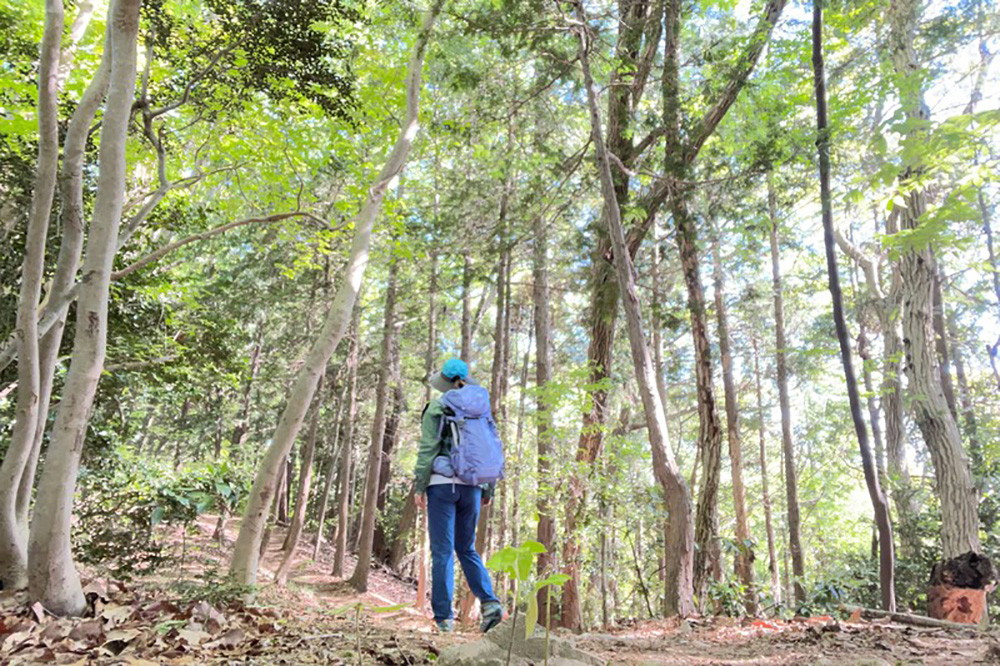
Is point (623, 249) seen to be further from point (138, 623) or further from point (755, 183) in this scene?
point (138, 623)

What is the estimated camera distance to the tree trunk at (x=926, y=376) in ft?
24.6

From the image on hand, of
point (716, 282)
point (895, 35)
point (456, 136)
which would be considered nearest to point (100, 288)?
point (456, 136)

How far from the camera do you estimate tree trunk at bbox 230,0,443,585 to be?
456 cm

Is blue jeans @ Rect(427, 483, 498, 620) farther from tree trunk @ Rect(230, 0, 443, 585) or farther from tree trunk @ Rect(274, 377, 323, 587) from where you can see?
tree trunk @ Rect(274, 377, 323, 587)

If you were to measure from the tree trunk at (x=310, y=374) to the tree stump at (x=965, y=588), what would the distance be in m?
6.29

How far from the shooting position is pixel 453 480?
3.98 metres

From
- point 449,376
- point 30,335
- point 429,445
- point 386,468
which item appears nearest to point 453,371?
point 449,376

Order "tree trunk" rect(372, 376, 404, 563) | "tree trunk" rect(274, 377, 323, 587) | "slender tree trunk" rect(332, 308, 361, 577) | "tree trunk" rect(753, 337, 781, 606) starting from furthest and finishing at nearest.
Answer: "tree trunk" rect(372, 376, 404, 563) < "tree trunk" rect(753, 337, 781, 606) < "slender tree trunk" rect(332, 308, 361, 577) < "tree trunk" rect(274, 377, 323, 587)

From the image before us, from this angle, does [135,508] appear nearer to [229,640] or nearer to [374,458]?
[229,640]

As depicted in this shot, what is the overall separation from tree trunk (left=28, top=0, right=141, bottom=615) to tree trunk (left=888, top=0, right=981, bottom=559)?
864 centimetres

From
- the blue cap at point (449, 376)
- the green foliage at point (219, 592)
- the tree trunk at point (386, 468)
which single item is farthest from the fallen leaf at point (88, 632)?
the tree trunk at point (386, 468)

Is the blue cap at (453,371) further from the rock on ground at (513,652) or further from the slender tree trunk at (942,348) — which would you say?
the slender tree trunk at (942,348)

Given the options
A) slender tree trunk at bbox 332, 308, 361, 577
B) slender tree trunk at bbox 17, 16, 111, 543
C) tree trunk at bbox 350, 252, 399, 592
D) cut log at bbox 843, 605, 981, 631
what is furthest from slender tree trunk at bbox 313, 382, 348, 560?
cut log at bbox 843, 605, 981, 631

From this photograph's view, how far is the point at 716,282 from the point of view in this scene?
1309 cm
